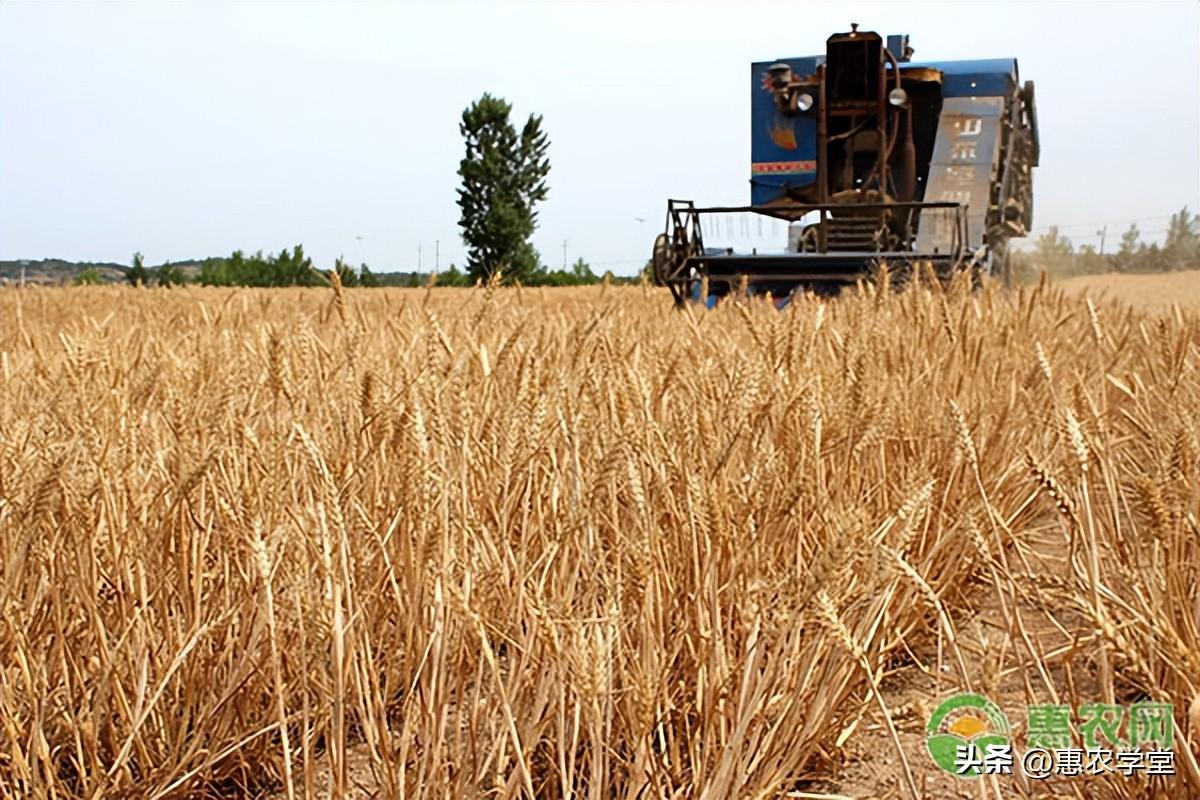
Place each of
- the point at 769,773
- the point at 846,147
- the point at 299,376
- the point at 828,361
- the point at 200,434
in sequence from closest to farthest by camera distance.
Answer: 1. the point at 769,773
2. the point at 200,434
3. the point at 299,376
4. the point at 828,361
5. the point at 846,147

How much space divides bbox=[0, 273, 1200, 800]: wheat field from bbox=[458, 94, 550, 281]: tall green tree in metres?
36.5

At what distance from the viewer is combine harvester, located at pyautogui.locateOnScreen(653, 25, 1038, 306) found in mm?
7289

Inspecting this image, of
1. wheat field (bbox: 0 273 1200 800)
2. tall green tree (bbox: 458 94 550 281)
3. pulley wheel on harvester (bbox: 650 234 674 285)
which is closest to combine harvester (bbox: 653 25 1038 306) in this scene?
pulley wheel on harvester (bbox: 650 234 674 285)

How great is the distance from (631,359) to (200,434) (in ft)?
2.84

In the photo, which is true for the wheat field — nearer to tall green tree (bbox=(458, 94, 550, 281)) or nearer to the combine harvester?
the combine harvester

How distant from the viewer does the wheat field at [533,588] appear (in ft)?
3.53

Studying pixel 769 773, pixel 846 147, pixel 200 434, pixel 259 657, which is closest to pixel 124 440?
pixel 200 434

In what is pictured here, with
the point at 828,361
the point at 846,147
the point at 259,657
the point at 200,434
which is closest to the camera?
the point at 259,657

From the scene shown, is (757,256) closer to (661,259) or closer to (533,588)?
(661,259)

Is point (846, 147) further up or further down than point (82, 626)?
further up

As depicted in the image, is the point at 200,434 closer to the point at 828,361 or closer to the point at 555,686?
the point at 555,686

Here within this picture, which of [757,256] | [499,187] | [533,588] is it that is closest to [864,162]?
[757,256]

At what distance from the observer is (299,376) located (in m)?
2.23

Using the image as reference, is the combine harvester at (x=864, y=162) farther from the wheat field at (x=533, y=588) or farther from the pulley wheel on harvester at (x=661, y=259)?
the wheat field at (x=533, y=588)
